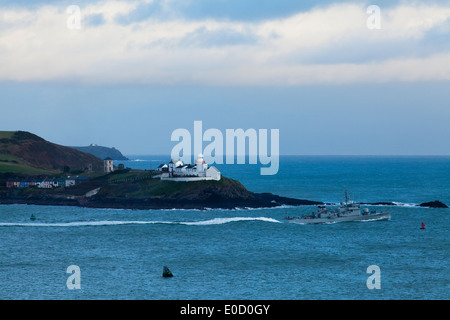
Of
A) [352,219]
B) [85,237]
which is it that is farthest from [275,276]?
[352,219]

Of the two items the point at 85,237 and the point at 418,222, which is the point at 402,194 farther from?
the point at 85,237

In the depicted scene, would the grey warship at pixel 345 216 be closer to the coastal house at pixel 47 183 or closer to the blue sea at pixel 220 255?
the blue sea at pixel 220 255

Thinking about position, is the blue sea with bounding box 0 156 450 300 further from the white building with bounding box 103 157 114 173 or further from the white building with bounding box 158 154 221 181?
the white building with bounding box 103 157 114 173

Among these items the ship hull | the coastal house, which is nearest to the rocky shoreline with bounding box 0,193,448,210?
the coastal house
